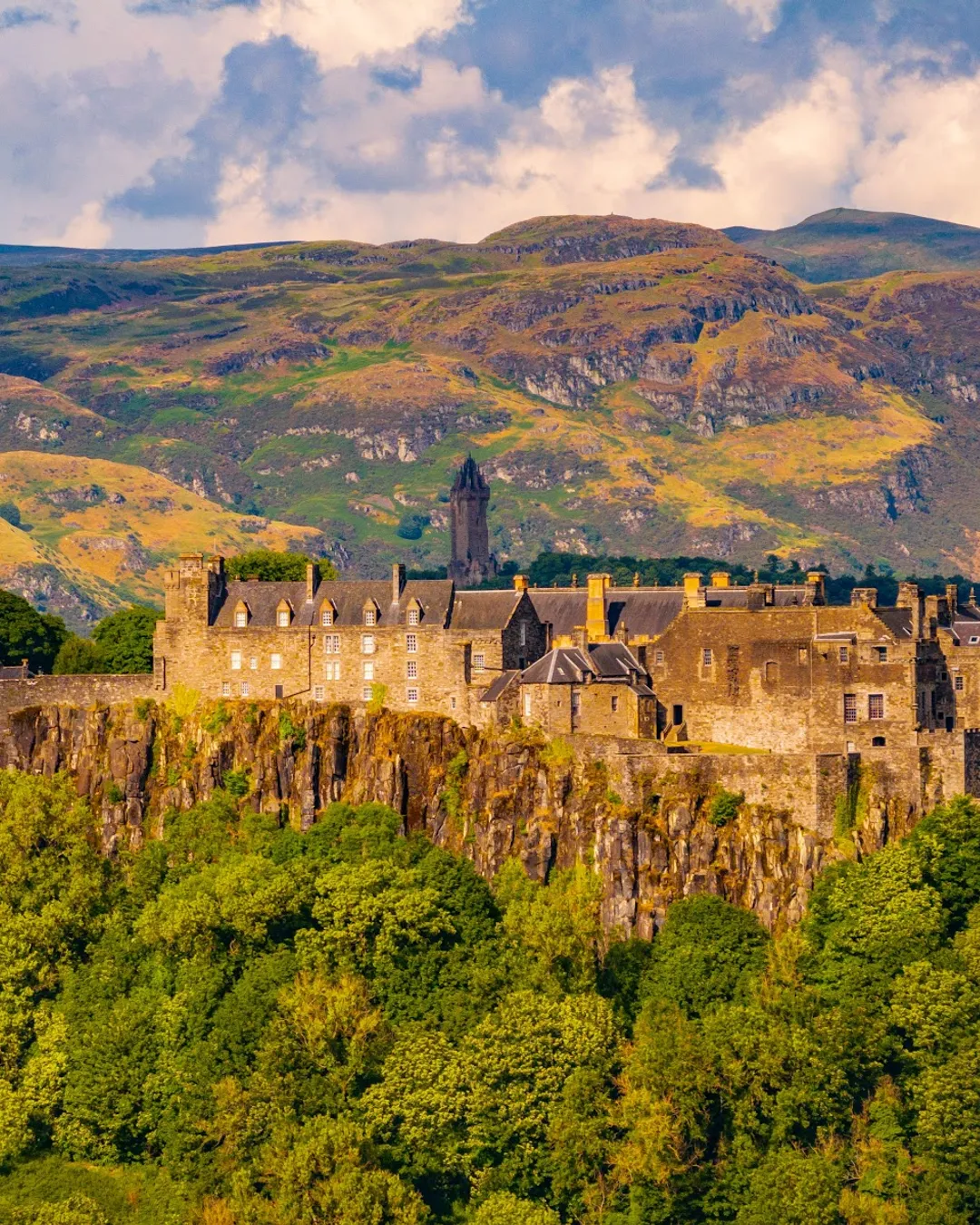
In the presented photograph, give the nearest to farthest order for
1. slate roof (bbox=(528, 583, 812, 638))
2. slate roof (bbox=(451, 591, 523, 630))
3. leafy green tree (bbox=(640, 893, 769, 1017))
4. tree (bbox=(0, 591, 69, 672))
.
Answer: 1. leafy green tree (bbox=(640, 893, 769, 1017))
2. slate roof (bbox=(451, 591, 523, 630))
3. slate roof (bbox=(528, 583, 812, 638))
4. tree (bbox=(0, 591, 69, 672))

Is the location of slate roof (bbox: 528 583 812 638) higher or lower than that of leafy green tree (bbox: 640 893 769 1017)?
higher

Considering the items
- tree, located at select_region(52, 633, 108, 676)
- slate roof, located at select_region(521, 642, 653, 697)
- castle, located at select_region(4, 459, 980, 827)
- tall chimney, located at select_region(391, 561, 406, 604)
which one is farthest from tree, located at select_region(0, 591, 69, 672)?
slate roof, located at select_region(521, 642, 653, 697)

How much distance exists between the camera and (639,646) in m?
115

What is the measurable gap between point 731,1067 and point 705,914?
720 centimetres

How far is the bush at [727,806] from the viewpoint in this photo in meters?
106

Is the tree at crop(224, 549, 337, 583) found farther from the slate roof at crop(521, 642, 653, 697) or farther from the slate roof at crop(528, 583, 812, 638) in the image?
the slate roof at crop(521, 642, 653, 697)

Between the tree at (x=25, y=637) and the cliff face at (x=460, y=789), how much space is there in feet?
54.6

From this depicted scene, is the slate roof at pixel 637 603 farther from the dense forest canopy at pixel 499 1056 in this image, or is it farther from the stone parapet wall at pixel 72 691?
the stone parapet wall at pixel 72 691

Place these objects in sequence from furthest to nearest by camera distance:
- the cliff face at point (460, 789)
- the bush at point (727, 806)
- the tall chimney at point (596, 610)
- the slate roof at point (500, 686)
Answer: the tall chimney at point (596, 610)
the slate roof at point (500, 686)
the bush at point (727, 806)
the cliff face at point (460, 789)

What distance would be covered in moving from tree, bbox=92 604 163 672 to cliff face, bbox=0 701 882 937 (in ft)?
34.0

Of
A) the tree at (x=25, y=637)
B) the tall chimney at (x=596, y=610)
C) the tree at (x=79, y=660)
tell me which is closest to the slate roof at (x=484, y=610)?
the tall chimney at (x=596, y=610)

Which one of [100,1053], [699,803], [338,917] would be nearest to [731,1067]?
[699,803]

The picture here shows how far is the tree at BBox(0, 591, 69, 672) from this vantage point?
459ft

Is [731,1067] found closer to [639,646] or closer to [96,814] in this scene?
[639,646]
